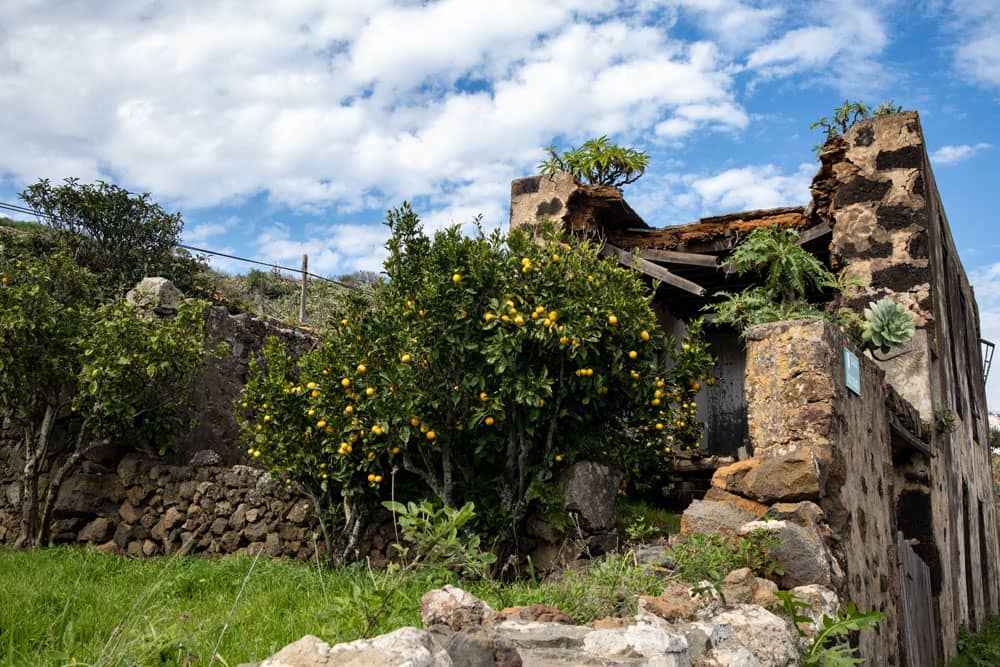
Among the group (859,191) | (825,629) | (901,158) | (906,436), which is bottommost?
(825,629)

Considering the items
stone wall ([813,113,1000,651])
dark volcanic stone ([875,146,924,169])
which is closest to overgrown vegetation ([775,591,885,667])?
stone wall ([813,113,1000,651])

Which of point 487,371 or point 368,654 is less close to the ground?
point 487,371

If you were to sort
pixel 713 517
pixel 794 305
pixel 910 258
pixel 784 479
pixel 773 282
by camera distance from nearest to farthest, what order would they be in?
pixel 713 517 → pixel 784 479 → pixel 794 305 → pixel 773 282 → pixel 910 258

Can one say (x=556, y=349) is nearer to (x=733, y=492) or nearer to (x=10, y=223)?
(x=733, y=492)

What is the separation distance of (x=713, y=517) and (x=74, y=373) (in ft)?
20.7

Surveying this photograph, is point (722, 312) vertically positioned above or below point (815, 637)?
above

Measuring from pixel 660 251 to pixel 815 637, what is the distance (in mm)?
6894

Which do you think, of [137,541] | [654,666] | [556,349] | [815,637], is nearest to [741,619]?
[815,637]

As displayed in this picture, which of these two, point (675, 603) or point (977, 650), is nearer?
point (675, 603)

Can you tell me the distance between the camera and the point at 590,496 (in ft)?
20.4

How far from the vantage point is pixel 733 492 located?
16.6 ft

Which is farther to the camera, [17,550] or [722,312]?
[17,550]

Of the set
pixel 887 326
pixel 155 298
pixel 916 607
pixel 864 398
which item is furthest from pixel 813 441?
Result: pixel 155 298

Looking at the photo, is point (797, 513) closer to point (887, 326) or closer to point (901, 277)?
point (887, 326)
